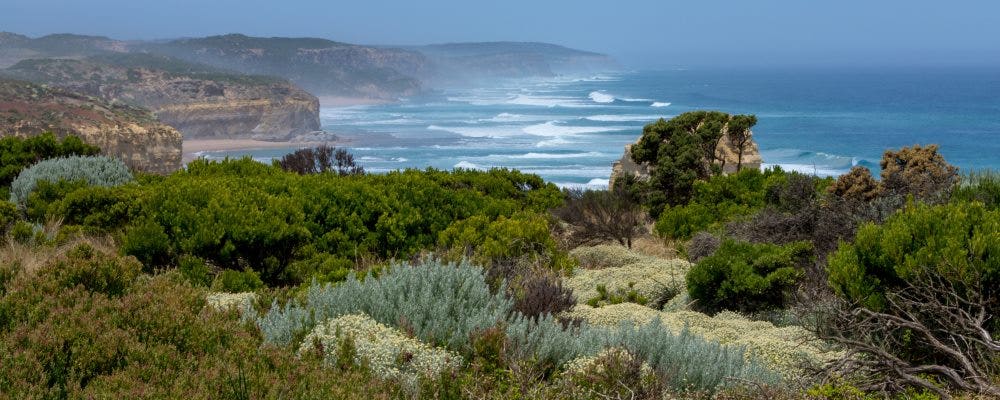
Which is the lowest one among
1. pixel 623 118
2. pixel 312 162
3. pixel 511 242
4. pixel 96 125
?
pixel 623 118

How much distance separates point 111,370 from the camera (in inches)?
156

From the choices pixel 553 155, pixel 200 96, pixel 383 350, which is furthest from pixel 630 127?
pixel 383 350

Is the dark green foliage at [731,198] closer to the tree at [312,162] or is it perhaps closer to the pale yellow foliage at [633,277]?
the pale yellow foliage at [633,277]

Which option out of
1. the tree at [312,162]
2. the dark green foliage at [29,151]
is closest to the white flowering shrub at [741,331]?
the dark green foliage at [29,151]

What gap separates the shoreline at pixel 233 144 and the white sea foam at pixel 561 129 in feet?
59.0

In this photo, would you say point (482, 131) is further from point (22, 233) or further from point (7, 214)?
point (22, 233)

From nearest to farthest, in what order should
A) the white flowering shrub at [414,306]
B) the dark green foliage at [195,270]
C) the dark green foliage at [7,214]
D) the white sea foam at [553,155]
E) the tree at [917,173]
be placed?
1. the white flowering shrub at [414,306]
2. the dark green foliage at [195,270]
3. the dark green foliage at [7,214]
4. the tree at [917,173]
5. the white sea foam at [553,155]

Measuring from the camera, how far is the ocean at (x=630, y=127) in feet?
192

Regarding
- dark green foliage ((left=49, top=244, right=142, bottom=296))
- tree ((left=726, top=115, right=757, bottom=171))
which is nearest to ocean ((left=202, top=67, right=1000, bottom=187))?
tree ((left=726, top=115, right=757, bottom=171))

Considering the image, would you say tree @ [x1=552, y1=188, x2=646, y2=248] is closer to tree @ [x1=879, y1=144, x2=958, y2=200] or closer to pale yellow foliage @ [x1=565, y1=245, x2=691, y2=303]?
pale yellow foliage @ [x1=565, y1=245, x2=691, y2=303]

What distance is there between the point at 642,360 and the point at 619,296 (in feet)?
10.7

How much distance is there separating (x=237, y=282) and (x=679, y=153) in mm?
10418

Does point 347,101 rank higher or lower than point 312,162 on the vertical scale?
lower

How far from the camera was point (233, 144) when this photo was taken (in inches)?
3287
